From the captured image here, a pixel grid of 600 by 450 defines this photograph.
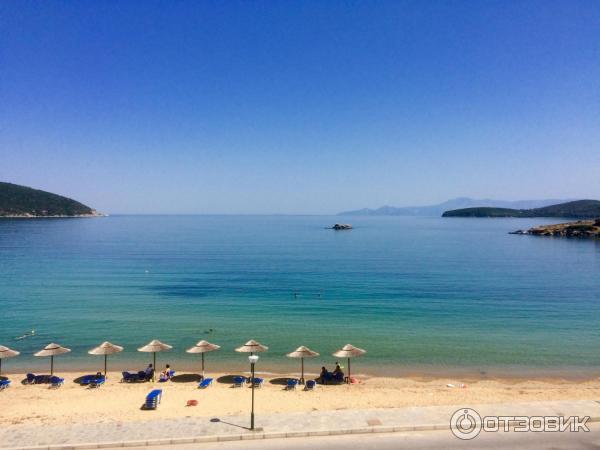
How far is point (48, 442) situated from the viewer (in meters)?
14.8

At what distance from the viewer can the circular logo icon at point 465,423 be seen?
49.8ft

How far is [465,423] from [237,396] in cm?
1127

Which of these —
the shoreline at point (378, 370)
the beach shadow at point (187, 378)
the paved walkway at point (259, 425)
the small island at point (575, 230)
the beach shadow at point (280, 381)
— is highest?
the small island at point (575, 230)

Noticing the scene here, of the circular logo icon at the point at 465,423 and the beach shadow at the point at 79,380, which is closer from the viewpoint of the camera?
the circular logo icon at the point at 465,423

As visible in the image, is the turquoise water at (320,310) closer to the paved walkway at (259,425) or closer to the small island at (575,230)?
the paved walkway at (259,425)

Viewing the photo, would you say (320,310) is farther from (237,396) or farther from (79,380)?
(79,380)

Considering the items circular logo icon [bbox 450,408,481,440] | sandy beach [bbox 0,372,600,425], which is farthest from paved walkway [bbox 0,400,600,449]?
sandy beach [bbox 0,372,600,425]

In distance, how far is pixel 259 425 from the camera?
52.9 ft

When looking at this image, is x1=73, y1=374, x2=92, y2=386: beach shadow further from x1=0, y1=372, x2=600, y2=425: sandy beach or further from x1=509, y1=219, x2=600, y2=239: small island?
x1=509, y1=219, x2=600, y2=239: small island

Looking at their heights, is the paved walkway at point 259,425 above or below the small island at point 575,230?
below

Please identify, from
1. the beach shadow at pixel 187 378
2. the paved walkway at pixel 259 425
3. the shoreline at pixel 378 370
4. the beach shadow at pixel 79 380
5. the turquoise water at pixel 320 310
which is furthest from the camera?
the turquoise water at pixel 320 310

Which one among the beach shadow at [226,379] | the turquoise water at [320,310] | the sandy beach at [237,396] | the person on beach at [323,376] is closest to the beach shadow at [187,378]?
the sandy beach at [237,396]

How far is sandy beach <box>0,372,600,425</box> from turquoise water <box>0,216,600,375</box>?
283cm

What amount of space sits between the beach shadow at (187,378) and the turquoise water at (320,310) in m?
2.81
